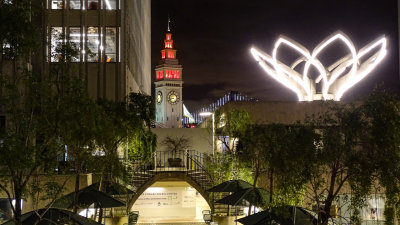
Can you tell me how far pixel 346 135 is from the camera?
11.2 meters

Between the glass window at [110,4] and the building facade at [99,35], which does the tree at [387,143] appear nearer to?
the building facade at [99,35]

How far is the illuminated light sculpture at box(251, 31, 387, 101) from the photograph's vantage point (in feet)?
98.6

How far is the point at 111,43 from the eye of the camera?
2920cm

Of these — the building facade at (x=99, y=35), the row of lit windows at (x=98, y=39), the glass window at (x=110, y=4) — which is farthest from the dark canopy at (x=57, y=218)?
the glass window at (x=110, y=4)

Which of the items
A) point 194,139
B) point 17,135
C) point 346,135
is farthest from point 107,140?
point 194,139

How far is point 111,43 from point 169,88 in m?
65.6

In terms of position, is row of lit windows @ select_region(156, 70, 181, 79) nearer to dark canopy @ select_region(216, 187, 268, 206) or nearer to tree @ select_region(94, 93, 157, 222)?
tree @ select_region(94, 93, 157, 222)

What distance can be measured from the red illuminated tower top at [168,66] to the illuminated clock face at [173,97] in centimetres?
286

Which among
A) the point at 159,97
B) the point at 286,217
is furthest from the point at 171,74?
the point at 286,217

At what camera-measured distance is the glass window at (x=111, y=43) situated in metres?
29.1

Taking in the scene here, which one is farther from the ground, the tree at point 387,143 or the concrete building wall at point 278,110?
the concrete building wall at point 278,110

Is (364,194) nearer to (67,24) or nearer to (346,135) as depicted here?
(346,135)

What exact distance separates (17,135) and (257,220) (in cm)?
686

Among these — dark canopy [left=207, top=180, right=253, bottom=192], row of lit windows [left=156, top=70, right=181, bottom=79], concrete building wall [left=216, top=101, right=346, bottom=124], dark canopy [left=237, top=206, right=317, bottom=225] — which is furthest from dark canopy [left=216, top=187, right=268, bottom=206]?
row of lit windows [left=156, top=70, right=181, bottom=79]
